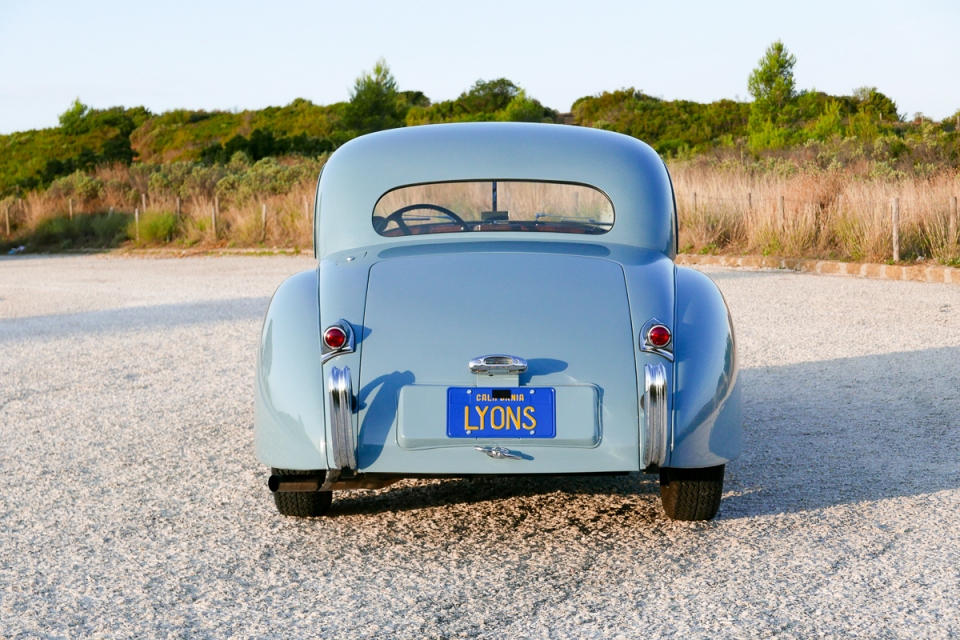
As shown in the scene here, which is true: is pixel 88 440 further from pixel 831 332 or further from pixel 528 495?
pixel 831 332

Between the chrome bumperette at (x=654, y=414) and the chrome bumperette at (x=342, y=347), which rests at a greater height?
the chrome bumperette at (x=342, y=347)

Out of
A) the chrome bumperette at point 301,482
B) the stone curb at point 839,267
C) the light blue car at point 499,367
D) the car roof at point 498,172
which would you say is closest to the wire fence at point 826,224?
the stone curb at point 839,267

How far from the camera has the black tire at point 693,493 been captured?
364 centimetres

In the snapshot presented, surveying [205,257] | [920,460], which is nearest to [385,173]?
[920,460]

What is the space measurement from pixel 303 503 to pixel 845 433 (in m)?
2.91

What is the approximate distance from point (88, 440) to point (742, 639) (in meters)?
3.85

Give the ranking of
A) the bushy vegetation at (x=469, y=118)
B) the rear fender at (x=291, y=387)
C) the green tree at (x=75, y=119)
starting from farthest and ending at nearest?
the green tree at (x=75, y=119), the bushy vegetation at (x=469, y=118), the rear fender at (x=291, y=387)

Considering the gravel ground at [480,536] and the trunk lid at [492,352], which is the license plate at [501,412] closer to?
the trunk lid at [492,352]

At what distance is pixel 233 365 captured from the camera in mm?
7906

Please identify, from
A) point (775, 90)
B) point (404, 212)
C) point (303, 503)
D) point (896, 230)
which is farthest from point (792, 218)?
point (775, 90)

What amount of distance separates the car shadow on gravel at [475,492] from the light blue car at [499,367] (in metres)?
0.27

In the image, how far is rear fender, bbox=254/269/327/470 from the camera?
3.44 meters

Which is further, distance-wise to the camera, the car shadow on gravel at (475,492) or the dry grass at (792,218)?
the dry grass at (792,218)

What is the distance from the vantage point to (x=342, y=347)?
3447mm
